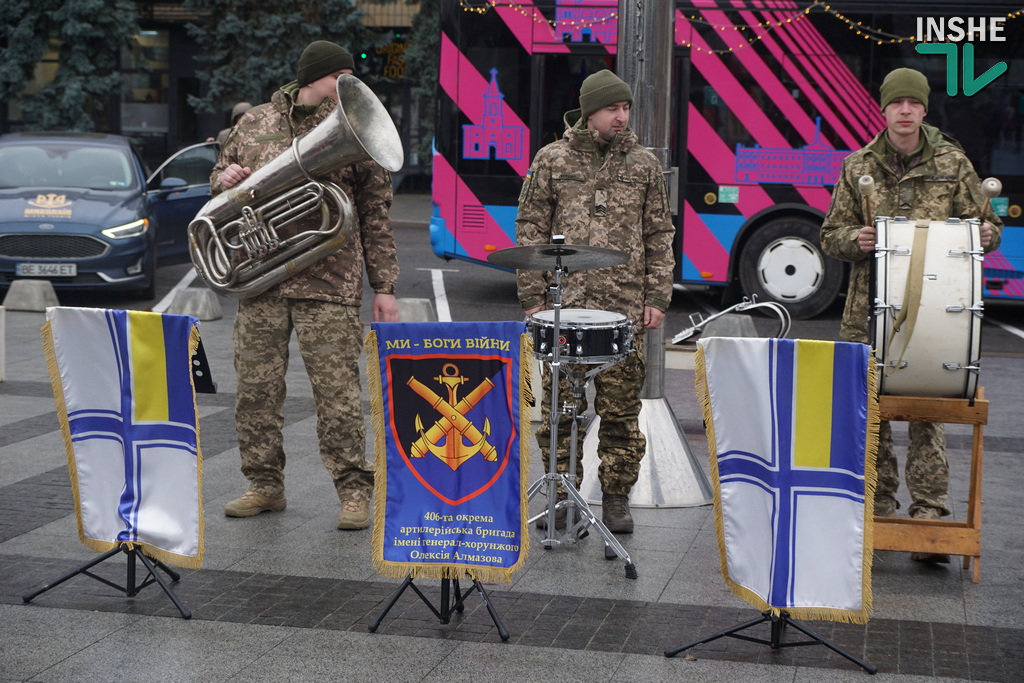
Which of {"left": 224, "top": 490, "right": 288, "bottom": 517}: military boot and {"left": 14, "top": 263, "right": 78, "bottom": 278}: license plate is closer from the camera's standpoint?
{"left": 224, "top": 490, "right": 288, "bottom": 517}: military boot

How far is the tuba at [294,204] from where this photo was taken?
18.3 feet

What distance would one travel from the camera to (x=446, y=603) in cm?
474

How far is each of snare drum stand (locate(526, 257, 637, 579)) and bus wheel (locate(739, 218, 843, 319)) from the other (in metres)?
7.74

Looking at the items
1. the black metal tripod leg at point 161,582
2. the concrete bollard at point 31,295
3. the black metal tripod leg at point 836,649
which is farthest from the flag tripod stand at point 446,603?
the concrete bollard at point 31,295

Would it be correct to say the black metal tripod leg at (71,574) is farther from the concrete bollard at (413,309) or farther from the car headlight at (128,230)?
the car headlight at (128,230)

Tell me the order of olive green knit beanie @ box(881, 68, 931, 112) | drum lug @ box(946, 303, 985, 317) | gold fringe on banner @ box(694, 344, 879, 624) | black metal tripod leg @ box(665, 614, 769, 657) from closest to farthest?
gold fringe on banner @ box(694, 344, 879, 624) < black metal tripod leg @ box(665, 614, 769, 657) < drum lug @ box(946, 303, 985, 317) < olive green knit beanie @ box(881, 68, 931, 112)

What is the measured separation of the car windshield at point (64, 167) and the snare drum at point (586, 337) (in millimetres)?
9290

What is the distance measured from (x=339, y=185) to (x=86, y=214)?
7.77 meters

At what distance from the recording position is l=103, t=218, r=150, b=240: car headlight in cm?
1278

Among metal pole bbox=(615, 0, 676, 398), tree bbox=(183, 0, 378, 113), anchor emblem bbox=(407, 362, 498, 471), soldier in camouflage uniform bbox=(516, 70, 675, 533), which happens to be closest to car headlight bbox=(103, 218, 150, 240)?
metal pole bbox=(615, 0, 676, 398)

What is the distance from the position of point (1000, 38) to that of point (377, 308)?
8.73 meters

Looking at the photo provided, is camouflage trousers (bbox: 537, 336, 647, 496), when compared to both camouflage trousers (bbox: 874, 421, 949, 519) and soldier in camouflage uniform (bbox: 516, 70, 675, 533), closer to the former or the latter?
soldier in camouflage uniform (bbox: 516, 70, 675, 533)

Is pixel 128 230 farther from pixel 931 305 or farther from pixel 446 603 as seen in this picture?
pixel 931 305

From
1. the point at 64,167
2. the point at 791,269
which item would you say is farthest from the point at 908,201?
the point at 64,167
